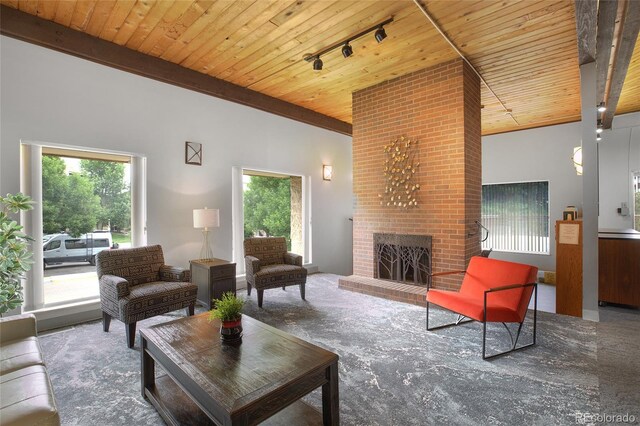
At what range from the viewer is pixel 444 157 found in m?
4.00

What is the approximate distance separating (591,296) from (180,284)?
4501 millimetres

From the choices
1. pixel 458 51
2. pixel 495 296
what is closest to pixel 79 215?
pixel 495 296

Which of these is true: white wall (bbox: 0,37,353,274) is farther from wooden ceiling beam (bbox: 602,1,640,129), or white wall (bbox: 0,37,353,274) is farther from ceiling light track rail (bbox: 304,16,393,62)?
wooden ceiling beam (bbox: 602,1,640,129)

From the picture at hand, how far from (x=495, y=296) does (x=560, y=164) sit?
15.4 ft

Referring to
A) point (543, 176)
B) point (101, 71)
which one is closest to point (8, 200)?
point (101, 71)

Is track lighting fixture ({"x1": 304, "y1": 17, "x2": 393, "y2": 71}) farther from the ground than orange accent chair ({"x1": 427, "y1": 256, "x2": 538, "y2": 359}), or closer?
farther from the ground

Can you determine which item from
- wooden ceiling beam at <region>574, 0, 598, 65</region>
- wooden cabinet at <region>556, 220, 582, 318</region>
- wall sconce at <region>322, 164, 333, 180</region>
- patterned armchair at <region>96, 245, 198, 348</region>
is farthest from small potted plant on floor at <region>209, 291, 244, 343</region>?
wall sconce at <region>322, 164, 333, 180</region>

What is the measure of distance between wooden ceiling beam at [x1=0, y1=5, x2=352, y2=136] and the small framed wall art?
2.55 ft

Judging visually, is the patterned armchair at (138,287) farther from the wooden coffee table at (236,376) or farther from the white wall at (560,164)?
the white wall at (560,164)

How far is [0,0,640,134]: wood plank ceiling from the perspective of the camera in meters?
2.87

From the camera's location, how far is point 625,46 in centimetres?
313

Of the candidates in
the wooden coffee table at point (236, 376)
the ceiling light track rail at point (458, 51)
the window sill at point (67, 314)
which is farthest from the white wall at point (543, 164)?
the window sill at point (67, 314)

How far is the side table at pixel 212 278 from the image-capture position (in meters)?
3.70

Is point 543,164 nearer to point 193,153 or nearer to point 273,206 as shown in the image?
point 273,206
